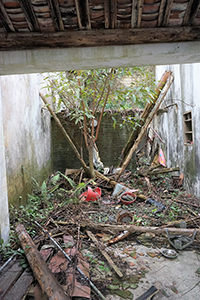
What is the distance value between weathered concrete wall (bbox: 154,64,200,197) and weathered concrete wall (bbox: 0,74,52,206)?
4859 millimetres

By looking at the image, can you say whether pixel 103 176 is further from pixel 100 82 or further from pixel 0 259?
pixel 0 259

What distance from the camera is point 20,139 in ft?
17.2

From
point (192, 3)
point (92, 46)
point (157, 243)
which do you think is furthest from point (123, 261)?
point (192, 3)

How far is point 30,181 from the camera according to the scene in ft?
19.4

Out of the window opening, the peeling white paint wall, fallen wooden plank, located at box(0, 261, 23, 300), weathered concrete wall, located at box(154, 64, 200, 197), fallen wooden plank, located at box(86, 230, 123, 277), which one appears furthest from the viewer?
the window opening

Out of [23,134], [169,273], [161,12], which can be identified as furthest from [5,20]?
[169,273]

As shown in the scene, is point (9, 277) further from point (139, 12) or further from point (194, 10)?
point (194, 10)

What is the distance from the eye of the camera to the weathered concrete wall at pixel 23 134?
454 cm

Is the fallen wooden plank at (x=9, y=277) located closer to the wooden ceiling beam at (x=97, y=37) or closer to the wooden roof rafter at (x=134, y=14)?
the wooden ceiling beam at (x=97, y=37)

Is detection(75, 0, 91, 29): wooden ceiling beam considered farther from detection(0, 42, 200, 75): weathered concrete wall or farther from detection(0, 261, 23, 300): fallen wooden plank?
detection(0, 261, 23, 300): fallen wooden plank

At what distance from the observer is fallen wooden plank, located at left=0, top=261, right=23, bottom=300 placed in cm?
265

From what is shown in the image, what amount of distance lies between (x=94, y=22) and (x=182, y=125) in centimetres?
600

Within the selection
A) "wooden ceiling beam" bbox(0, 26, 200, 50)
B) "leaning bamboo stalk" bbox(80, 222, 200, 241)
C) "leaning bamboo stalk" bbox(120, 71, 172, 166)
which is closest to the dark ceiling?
"wooden ceiling beam" bbox(0, 26, 200, 50)

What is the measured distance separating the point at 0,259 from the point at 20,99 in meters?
3.96
